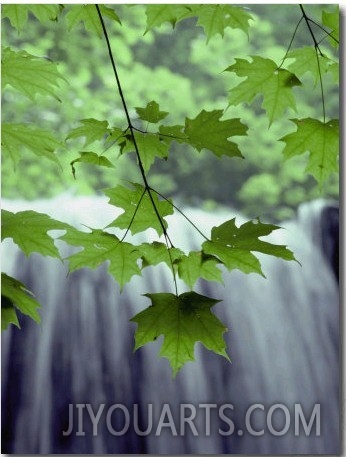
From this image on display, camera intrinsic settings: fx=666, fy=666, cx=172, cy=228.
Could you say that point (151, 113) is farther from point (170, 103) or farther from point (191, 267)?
point (170, 103)

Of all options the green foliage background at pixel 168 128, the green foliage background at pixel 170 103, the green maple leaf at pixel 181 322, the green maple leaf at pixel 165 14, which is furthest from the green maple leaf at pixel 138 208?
the green foliage background at pixel 170 103

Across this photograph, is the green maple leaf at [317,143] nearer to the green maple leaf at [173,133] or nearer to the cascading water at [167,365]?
the green maple leaf at [173,133]

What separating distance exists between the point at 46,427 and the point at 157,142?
1036mm

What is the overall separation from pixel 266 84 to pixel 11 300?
467mm

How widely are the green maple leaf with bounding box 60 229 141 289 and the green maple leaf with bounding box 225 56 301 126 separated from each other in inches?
11.2

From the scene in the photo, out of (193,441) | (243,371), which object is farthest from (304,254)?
(193,441)

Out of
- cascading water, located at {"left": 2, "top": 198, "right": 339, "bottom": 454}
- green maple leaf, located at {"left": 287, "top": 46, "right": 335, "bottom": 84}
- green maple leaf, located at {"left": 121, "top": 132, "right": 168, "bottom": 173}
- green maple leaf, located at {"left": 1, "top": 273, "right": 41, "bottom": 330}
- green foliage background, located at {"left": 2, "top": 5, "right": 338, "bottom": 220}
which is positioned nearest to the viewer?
green maple leaf, located at {"left": 1, "top": 273, "right": 41, "bottom": 330}

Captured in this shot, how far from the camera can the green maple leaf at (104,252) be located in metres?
0.85

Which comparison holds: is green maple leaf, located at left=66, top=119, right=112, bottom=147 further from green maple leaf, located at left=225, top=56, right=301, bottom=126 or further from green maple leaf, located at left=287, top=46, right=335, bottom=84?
green maple leaf, located at left=287, top=46, right=335, bottom=84

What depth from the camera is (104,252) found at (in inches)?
34.3

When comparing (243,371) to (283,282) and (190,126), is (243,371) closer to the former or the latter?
(283,282)

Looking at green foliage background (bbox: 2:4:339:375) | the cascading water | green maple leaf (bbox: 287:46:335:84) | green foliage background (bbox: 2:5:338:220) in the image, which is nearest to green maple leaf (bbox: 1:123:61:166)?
green foliage background (bbox: 2:4:339:375)

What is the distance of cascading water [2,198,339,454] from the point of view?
1509 mm

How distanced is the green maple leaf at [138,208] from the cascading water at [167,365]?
695mm
